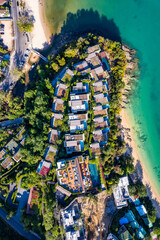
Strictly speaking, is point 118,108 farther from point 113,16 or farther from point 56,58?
point 113,16

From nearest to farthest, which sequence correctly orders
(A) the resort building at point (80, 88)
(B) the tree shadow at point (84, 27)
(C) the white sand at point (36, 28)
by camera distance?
(A) the resort building at point (80, 88) < (B) the tree shadow at point (84, 27) < (C) the white sand at point (36, 28)

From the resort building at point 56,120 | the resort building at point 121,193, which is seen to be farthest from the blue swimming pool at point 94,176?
the resort building at point 56,120

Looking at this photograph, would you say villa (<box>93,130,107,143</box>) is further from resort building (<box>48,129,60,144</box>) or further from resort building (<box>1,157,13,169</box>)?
resort building (<box>1,157,13,169</box>)

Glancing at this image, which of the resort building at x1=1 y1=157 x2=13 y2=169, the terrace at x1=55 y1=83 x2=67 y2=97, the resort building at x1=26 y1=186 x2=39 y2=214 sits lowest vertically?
the resort building at x1=26 y1=186 x2=39 y2=214

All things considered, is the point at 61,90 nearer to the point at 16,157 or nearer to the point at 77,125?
the point at 77,125

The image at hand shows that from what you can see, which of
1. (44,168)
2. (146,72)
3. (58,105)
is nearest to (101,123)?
(58,105)

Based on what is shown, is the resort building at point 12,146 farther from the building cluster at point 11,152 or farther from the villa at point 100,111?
the villa at point 100,111

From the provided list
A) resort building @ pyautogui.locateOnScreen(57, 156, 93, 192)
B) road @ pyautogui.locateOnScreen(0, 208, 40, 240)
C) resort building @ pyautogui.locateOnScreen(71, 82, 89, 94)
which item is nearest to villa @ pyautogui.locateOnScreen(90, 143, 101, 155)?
resort building @ pyautogui.locateOnScreen(57, 156, 93, 192)
